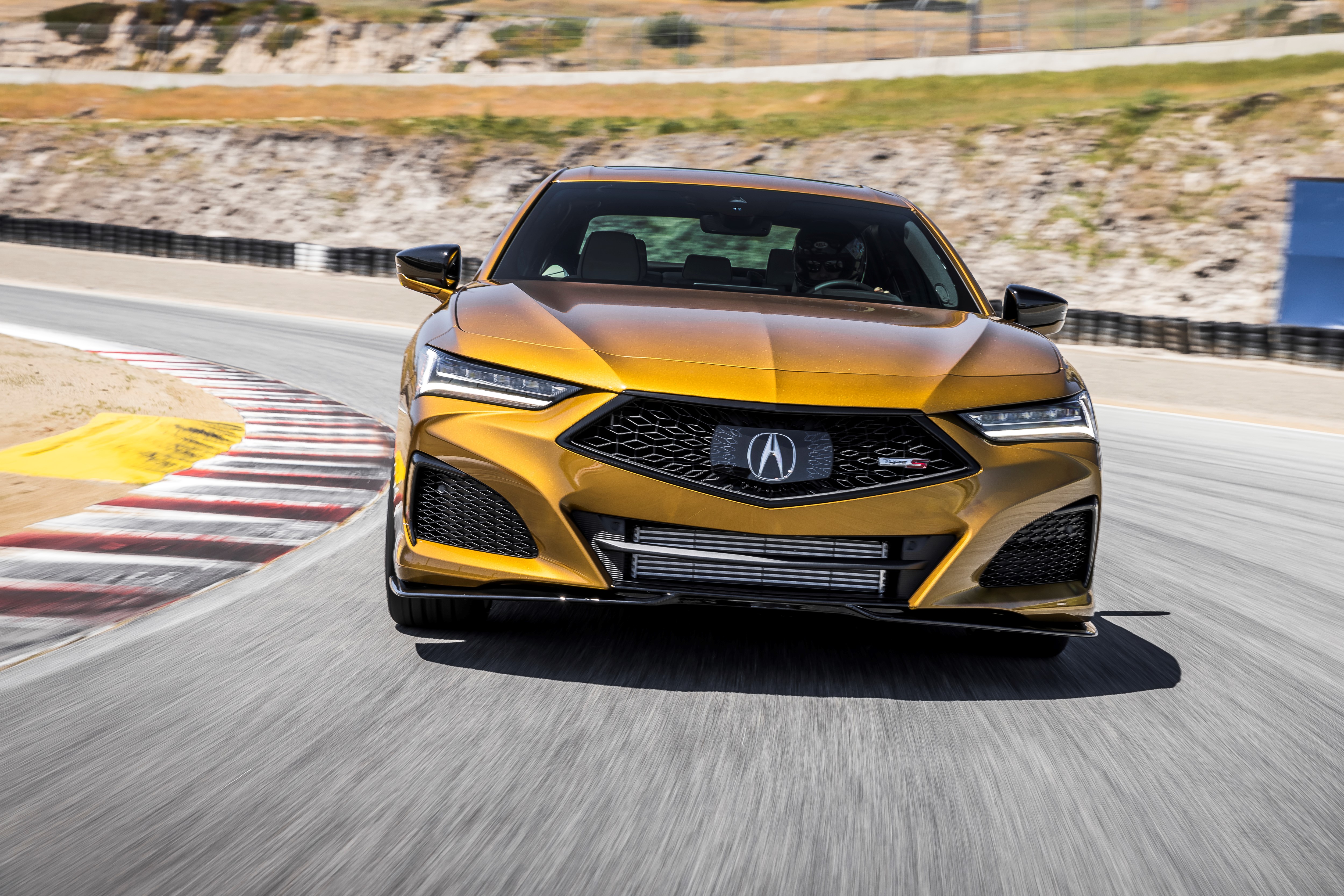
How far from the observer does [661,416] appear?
3.68 meters

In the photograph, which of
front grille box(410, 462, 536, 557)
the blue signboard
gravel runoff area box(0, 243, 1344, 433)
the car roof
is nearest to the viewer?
front grille box(410, 462, 536, 557)

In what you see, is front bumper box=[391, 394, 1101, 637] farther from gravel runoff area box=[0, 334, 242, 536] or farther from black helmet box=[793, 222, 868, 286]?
gravel runoff area box=[0, 334, 242, 536]

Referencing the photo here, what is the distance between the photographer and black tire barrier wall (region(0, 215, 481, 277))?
31.8 meters

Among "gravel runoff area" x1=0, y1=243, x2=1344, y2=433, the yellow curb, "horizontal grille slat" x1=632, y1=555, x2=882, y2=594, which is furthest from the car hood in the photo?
"gravel runoff area" x1=0, y1=243, x2=1344, y2=433

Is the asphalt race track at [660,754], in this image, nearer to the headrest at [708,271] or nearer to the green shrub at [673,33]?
the headrest at [708,271]

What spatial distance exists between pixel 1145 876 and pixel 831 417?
146 cm

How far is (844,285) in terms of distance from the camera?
17.1ft

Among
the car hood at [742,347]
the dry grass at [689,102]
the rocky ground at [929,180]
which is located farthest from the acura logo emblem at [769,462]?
the dry grass at [689,102]

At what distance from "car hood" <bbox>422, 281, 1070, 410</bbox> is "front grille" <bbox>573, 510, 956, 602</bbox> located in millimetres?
382

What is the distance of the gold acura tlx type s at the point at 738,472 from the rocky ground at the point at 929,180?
29.2 m

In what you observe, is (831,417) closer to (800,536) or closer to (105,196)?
(800,536)

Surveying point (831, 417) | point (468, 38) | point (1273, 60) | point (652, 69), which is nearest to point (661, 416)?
point (831, 417)

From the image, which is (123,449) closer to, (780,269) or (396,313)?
(780,269)

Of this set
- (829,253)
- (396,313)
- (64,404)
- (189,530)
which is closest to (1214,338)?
(396,313)
